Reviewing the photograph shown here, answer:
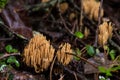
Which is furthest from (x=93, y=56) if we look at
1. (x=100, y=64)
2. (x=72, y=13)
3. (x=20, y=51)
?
(x=72, y=13)

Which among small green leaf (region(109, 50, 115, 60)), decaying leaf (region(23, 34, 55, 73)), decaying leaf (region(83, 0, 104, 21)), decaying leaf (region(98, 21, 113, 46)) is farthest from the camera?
decaying leaf (region(83, 0, 104, 21))

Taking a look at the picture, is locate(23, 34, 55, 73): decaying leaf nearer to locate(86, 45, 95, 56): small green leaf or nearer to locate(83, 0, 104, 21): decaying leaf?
locate(86, 45, 95, 56): small green leaf

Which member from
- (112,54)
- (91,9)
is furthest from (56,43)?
(91,9)

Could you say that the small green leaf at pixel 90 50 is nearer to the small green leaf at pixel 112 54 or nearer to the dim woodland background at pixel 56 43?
the dim woodland background at pixel 56 43

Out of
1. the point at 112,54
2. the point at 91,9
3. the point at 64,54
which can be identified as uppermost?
the point at 91,9

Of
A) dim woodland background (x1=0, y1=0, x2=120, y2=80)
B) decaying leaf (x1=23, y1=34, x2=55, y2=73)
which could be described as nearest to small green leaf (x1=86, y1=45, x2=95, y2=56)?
dim woodland background (x1=0, y1=0, x2=120, y2=80)

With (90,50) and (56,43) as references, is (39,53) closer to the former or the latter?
(90,50)

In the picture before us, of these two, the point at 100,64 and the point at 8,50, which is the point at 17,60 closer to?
the point at 8,50

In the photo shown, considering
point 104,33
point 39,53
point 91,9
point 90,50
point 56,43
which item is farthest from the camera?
point 91,9
